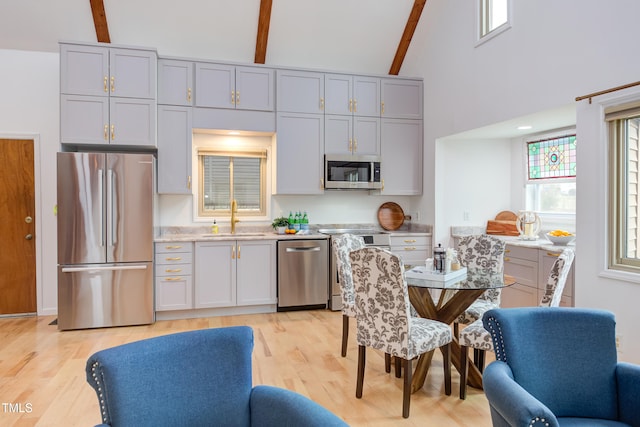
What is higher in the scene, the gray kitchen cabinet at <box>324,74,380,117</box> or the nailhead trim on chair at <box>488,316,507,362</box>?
the gray kitchen cabinet at <box>324,74,380,117</box>

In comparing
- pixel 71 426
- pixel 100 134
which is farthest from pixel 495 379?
pixel 100 134

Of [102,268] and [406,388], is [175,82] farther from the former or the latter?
[406,388]

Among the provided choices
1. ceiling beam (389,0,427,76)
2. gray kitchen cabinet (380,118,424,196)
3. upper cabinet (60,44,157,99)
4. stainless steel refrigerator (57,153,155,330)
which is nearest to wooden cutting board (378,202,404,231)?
gray kitchen cabinet (380,118,424,196)

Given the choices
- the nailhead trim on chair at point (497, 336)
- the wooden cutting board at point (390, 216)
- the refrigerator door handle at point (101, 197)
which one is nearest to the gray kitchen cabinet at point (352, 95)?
the wooden cutting board at point (390, 216)

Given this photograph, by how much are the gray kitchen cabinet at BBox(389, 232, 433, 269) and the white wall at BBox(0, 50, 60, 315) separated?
390cm

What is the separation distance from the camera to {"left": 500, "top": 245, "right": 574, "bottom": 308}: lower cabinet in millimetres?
3624

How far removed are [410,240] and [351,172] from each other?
1.12 metres

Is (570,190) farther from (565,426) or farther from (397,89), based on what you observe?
(565,426)

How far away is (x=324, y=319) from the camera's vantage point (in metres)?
4.46

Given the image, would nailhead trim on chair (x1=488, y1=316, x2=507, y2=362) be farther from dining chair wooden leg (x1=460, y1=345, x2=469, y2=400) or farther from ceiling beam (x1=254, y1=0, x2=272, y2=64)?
ceiling beam (x1=254, y1=0, x2=272, y2=64)

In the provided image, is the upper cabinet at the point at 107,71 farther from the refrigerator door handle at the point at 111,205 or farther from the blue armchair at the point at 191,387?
the blue armchair at the point at 191,387

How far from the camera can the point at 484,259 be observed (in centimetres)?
331

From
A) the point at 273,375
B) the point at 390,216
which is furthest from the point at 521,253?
the point at 273,375

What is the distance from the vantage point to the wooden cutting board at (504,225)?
4910 mm
